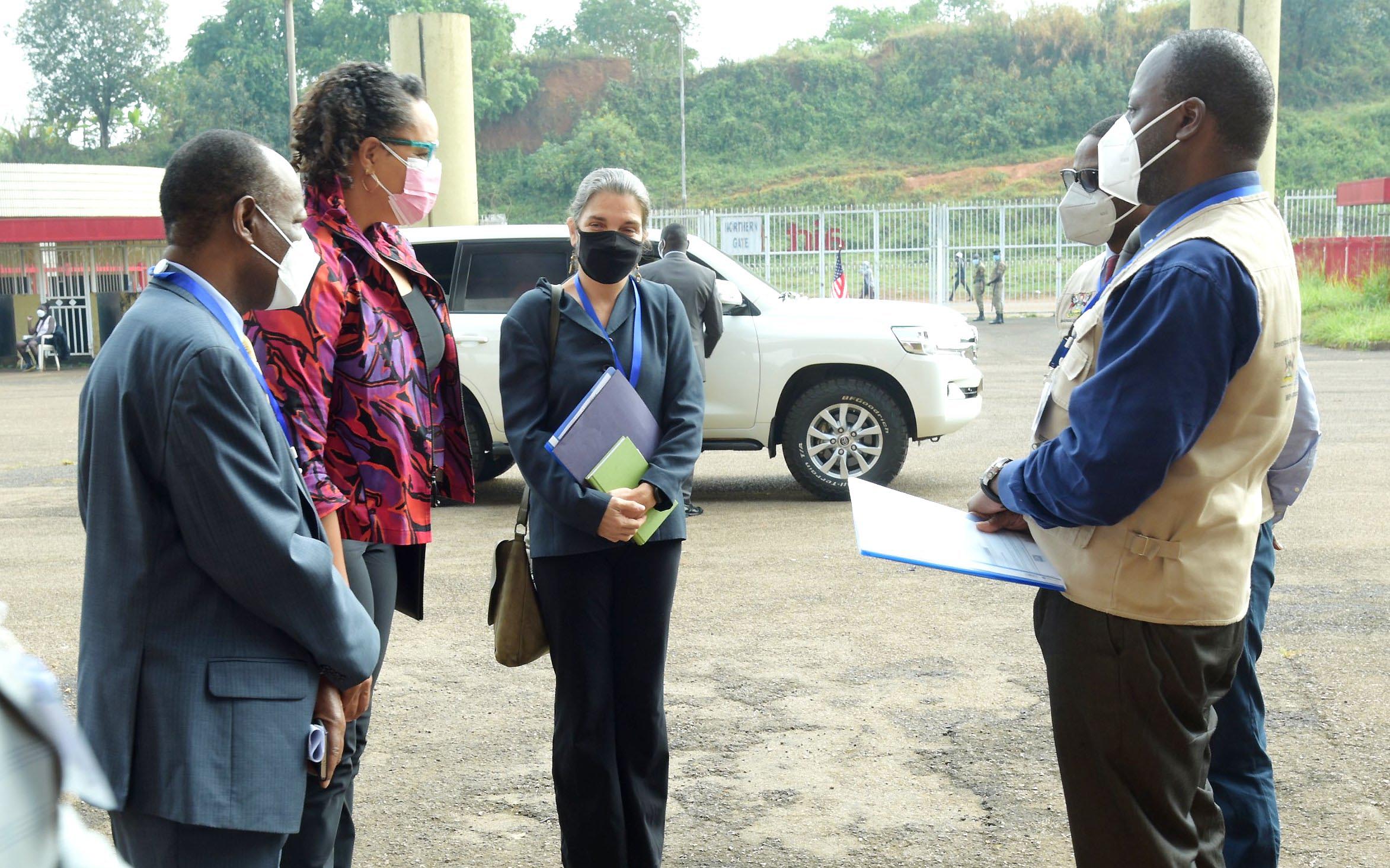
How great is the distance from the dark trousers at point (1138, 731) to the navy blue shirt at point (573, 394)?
131 centimetres

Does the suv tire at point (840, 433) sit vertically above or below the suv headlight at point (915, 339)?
below

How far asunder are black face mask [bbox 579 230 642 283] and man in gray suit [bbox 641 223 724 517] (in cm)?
487

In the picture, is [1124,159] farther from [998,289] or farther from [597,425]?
[998,289]

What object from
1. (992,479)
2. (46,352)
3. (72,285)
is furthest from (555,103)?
(992,479)

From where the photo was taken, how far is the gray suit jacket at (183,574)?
6.59 feet

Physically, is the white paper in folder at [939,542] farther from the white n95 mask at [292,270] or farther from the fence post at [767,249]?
the fence post at [767,249]

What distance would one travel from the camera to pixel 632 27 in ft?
289

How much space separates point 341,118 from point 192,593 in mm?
1385

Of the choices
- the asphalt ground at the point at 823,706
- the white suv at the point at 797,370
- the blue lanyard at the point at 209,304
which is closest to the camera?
the blue lanyard at the point at 209,304

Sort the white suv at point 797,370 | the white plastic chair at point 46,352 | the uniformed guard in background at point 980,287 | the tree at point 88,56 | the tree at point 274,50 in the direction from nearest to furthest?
the white suv at point 797,370 → the white plastic chair at point 46,352 → the uniformed guard in background at point 980,287 → the tree at point 274,50 → the tree at point 88,56

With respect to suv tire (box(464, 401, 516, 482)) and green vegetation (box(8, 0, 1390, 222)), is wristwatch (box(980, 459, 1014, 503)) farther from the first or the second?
green vegetation (box(8, 0, 1390, 222))

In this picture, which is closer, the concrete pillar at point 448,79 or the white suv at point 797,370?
the white suv at point 797,370

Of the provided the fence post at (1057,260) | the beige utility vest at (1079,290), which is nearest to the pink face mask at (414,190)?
the beige utility vest at (1079,290)

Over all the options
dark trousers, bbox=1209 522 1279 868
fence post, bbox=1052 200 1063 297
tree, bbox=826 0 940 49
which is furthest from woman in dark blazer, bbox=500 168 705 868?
tree, bbox=826 0 940 49
